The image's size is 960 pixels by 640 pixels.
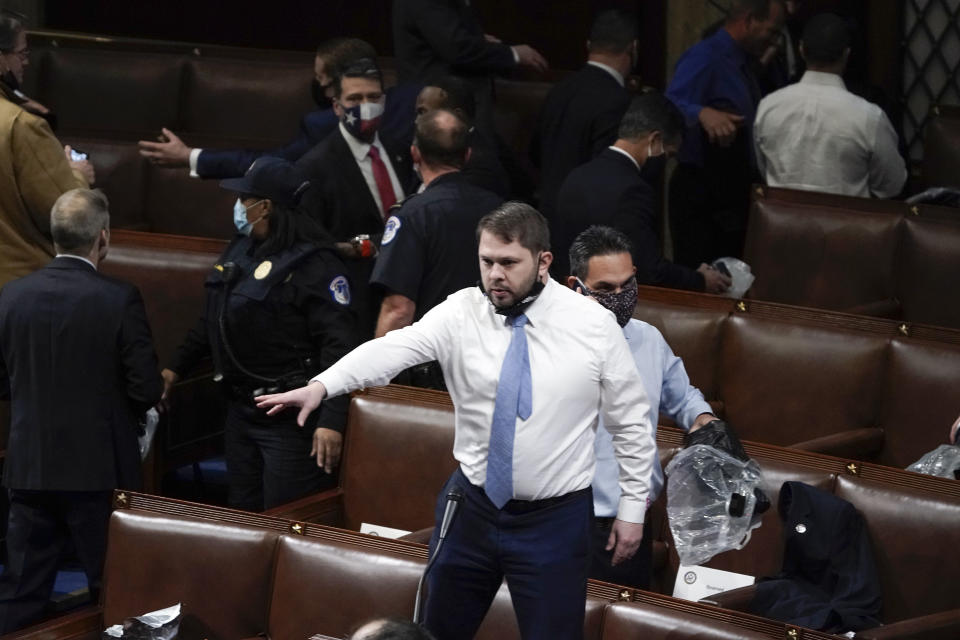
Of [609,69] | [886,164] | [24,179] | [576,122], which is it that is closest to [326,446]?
[24,179]

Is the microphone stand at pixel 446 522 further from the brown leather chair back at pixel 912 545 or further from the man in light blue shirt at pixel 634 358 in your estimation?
the brown leather chair back at pixel 912 545

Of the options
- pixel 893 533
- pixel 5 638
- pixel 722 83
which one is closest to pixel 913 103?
pixel 722 83

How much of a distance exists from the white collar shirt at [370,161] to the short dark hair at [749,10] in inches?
60.7

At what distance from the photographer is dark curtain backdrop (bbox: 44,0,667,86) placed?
23.7 ft

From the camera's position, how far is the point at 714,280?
487 centimetres

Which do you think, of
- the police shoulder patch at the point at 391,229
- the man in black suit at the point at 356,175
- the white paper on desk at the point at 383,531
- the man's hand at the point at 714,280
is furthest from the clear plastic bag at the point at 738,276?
the white paper on desk at the point at 383,531

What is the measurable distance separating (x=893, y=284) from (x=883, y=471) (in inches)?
60.6

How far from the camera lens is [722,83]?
213 inches

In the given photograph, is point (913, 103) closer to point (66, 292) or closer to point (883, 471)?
point (883, 471)

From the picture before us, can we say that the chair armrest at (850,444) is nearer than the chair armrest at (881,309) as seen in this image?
Yes

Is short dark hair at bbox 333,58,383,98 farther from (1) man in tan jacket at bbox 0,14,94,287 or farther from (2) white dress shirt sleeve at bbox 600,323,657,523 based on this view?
(2) white dress shirt sleeve at bbox 600,323,657,523

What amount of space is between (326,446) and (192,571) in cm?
70

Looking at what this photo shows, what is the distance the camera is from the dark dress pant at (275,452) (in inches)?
159

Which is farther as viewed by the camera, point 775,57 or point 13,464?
point 775,57
